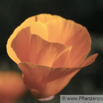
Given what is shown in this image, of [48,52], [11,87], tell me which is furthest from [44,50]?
[11,87]

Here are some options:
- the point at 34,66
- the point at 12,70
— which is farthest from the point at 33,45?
the point at 12,70

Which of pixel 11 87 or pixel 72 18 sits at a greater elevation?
Answer: pixel 72 18

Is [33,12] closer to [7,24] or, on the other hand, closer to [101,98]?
[7,24]

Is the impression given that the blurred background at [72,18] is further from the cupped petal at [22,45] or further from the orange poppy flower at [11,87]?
the cupped petal at [22,45]

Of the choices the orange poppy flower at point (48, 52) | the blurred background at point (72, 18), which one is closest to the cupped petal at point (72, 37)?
the orange poppy flower at point (48, 52)

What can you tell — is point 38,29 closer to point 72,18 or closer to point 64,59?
point 64,59

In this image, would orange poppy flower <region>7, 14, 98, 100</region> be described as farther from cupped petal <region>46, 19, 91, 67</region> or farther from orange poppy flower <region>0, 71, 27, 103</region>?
orange poppy flower <region>0, 71, 27, 103</region>
